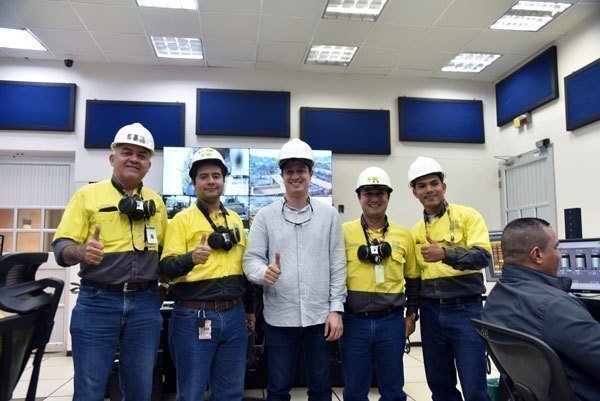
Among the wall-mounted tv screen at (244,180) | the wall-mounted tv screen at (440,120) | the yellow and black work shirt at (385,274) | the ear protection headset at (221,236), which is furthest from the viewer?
the wall-mounted tv screen at (440,120)

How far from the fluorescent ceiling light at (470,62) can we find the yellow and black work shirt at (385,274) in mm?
4512

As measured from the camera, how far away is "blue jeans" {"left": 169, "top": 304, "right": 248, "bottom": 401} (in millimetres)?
2168

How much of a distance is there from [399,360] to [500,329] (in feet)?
3.46

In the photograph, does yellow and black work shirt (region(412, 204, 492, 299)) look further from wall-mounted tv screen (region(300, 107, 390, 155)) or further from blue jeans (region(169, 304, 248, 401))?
wall-mounted tv screen (region(300, 107, 390, 155))

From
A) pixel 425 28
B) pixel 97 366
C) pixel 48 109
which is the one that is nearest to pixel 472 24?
pixel 425 28

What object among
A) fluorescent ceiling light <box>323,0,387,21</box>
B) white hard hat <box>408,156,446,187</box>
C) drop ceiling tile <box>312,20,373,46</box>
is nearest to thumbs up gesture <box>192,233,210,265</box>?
white hard hat <box>408,156,446,187</box>

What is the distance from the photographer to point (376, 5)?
501cm

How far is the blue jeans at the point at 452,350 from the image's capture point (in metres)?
2.44

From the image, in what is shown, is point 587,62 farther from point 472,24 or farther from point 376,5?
point 376,5

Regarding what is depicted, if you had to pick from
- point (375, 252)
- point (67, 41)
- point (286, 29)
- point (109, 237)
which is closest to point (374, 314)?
point (375, 252)

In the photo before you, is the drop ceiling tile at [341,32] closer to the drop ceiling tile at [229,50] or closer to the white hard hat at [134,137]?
the drop ceiling tile at [229,50]

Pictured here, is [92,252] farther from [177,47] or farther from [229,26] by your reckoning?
[177,47]

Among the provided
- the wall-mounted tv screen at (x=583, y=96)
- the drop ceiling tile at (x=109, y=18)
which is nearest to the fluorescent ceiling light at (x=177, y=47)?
the drop ceiling tile at (x=109, y=18)

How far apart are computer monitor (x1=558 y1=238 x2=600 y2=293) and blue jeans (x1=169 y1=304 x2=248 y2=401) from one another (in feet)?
8.21
